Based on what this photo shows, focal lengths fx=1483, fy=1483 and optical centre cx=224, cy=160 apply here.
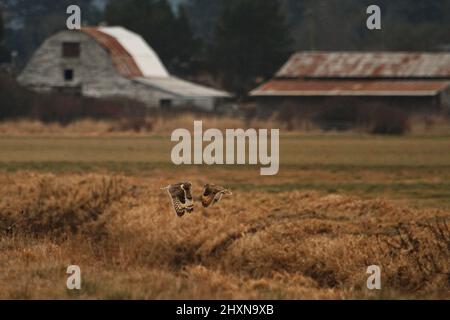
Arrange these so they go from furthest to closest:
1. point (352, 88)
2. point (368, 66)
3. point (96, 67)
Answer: point (96, 67)
point (368, 66)
point (352, 88)

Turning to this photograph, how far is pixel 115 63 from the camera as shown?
8675 centimetres

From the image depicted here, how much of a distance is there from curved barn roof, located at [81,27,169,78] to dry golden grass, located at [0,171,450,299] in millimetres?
58671

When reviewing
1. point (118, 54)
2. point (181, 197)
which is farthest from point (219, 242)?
point (118, 54)

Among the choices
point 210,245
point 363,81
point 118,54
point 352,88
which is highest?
point 118,54

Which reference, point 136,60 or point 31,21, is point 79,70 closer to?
point 136,60

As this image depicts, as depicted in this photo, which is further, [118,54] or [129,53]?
[129,53]

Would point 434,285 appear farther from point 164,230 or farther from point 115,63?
point 115,63

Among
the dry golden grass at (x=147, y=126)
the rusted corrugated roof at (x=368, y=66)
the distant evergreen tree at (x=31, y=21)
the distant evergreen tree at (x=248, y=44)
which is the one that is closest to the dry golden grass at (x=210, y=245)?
the dry golden grass at (x=147, y=126)

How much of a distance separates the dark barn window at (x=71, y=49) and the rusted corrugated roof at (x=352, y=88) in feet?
37.6

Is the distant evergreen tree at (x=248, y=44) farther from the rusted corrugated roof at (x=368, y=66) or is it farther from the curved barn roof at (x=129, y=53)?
the curved barn roof at (x=129, y=53)

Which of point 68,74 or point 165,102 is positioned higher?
point 68,74

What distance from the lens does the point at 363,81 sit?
276 ft

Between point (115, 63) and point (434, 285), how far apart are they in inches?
2709

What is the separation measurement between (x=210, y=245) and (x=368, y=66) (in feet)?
211
